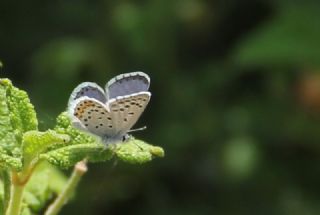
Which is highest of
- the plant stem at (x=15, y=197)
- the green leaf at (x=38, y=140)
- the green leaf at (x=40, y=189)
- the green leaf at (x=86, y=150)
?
the green leaf at (x=40, y=189)

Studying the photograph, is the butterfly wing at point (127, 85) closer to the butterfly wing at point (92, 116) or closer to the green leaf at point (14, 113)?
the butterfly wing at point (92, 116)

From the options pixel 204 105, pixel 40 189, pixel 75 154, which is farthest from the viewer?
pixel 204 105

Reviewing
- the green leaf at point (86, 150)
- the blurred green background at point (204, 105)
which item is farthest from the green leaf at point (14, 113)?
the blurred green background at point (204, 105)

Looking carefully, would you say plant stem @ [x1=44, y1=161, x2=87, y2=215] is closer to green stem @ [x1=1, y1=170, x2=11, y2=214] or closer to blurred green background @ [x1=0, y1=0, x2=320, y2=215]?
green stem @ [x1=1, y1=170, x2=11, y2=214]

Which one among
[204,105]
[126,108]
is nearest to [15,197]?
[126,108]

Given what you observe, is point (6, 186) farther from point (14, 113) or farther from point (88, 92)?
point (88, 92)

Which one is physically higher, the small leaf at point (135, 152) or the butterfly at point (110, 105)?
the butterfly at point (110, 105)

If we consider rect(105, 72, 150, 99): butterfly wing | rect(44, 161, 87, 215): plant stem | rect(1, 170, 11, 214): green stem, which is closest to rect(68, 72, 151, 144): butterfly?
rect(105, 72, 150, 99): butterfly wing
